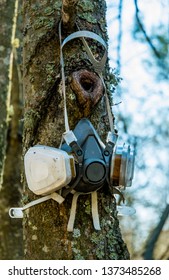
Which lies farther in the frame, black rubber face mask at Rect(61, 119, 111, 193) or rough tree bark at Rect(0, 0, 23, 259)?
rough tree bark at Rect(0, 0, 23, 259)

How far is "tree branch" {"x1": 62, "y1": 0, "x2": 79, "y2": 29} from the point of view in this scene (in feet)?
4.77

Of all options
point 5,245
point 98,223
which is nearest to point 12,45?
point 5,245

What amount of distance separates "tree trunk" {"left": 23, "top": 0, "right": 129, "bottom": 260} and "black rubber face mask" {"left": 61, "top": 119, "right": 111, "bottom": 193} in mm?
31

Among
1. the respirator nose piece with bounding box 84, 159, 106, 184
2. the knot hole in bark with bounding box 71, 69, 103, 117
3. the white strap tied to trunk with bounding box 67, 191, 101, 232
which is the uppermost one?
the knot hole in bark with bounding box 71, 69, 103, 117

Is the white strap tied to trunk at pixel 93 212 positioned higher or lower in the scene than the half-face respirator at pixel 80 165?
lower

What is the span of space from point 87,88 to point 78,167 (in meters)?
0.21

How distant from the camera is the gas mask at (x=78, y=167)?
1388 mm

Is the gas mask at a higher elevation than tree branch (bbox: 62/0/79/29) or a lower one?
lower

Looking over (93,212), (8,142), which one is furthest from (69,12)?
(8,142)

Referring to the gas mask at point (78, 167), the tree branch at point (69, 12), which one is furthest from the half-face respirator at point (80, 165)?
the tree branch at point (69, 12)

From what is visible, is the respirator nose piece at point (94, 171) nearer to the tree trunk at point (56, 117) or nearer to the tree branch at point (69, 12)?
the tree trunk at point (56, 117)

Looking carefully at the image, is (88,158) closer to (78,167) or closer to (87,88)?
(78,167)

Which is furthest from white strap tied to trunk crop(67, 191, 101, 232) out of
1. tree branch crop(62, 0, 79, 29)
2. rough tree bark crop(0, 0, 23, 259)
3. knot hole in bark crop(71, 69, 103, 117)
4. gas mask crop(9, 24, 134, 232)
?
rough tree bark crop(0, 0, 23, 259)

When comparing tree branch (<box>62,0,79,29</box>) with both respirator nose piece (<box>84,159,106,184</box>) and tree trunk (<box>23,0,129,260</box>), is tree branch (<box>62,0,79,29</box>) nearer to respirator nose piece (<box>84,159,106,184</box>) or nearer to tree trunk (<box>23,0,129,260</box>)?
Result: tree trunk (<box>23,0,129,260</box>)
